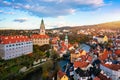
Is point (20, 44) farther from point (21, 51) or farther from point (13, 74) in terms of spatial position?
point (13, 74)

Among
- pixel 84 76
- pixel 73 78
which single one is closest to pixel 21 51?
pixel 73 78

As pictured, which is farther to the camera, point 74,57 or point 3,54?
point 74,57

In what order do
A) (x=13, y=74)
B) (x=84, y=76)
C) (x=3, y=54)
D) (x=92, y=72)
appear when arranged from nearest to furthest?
(x=84, y=76)
(x=92, y=72)
(x=13, y=74)
(x=3, y=54)

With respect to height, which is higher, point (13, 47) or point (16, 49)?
point (13, 47)

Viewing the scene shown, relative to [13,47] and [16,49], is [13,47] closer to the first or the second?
[13,47]

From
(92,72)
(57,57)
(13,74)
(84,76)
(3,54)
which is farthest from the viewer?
(57,57)

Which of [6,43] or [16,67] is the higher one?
[6,43]

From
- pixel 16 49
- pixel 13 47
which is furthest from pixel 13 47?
pixel 16 49
